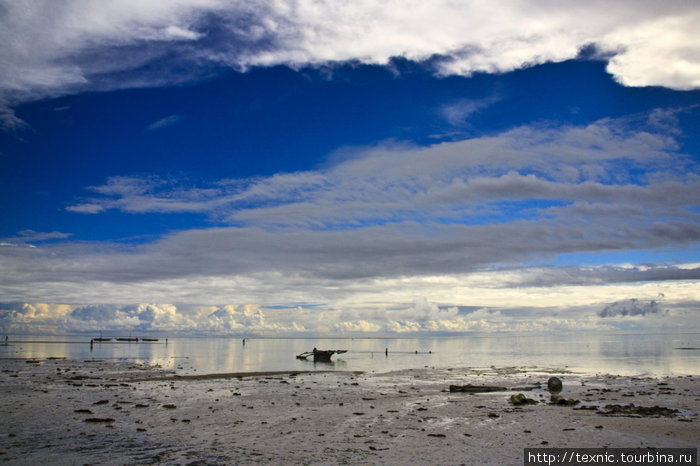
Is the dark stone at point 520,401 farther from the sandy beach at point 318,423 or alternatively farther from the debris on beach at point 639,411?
the debris on beach at point 639,411

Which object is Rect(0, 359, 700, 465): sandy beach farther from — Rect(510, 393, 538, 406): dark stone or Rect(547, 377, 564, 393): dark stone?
Result: Rect(547, 377, 564, 393): dark stone

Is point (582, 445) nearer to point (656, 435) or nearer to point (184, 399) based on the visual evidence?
point (656, 435)

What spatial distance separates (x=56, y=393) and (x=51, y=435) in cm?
1701

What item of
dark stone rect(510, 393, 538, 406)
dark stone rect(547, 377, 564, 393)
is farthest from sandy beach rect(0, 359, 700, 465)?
dark stone rect(547, 377, 564, 393)

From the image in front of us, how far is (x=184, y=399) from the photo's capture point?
33656 millimetres

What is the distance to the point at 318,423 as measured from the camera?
993 inches

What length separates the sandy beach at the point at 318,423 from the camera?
1847 cm

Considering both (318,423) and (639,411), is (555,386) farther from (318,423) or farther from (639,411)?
(318,423)

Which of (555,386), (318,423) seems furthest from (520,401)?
(318,423)

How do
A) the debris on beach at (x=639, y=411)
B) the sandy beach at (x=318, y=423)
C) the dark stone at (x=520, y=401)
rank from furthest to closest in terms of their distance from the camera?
the dark stone at (x=520, y=401) < the debris on beach at (x=639, y=411) < the sandy beach at (x=318, y=423)

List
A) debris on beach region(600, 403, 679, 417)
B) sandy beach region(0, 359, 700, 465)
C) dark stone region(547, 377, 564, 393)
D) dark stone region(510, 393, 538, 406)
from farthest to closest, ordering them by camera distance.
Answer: dark stone region(547, 377, 564, 393), dark stone region(510, 393, 538, 406), debris on beach region(600, 403, 679, 417), sandy beach region(0, 359, 700, 465)

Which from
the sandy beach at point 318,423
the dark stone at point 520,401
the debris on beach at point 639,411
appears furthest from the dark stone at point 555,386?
the debris on beach at point 639,411

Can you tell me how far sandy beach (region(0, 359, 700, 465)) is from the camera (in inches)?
727

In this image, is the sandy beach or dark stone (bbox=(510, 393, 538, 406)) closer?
the sandy beach
